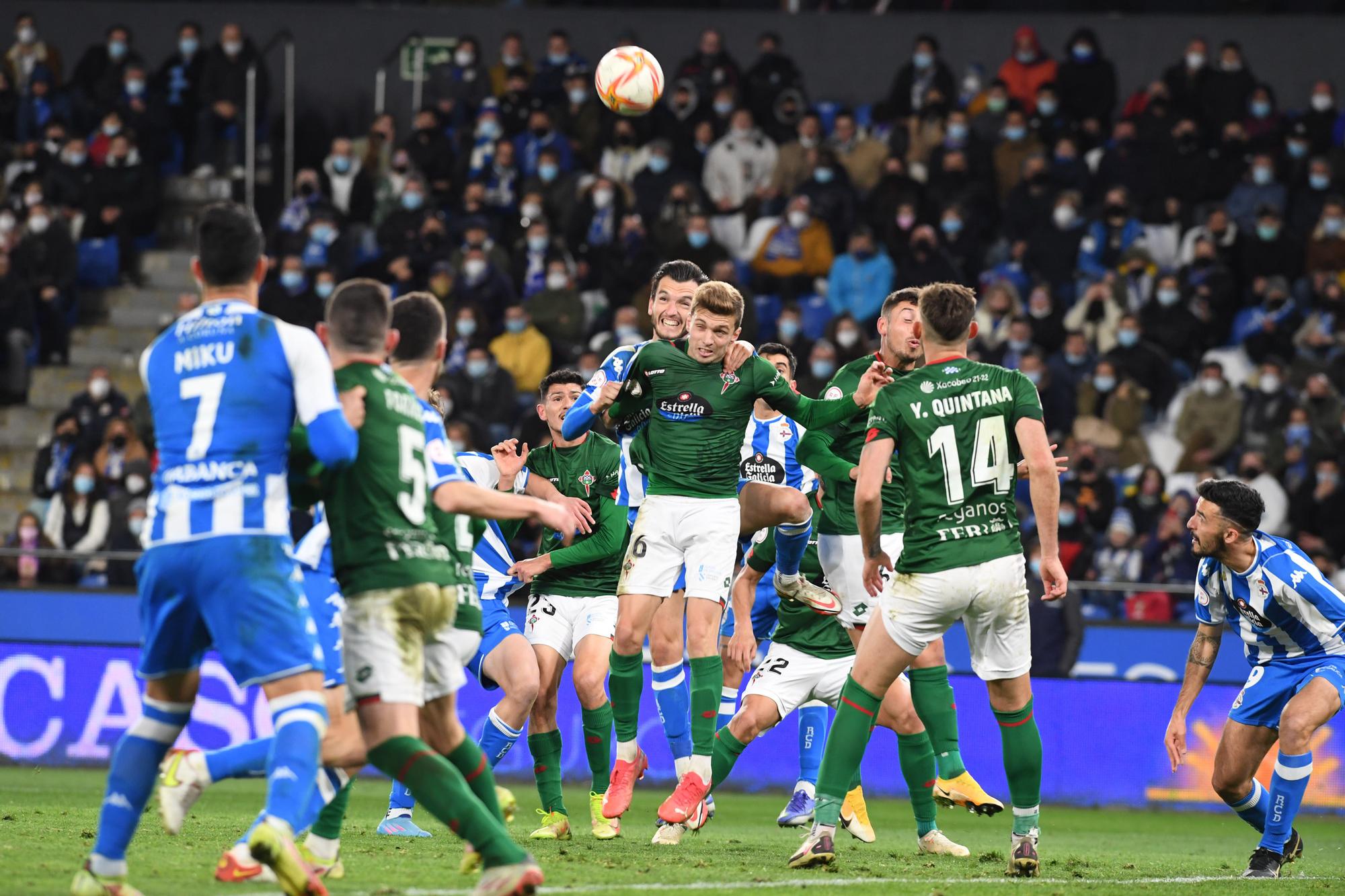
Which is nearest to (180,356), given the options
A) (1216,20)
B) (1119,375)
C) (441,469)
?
(441,469)

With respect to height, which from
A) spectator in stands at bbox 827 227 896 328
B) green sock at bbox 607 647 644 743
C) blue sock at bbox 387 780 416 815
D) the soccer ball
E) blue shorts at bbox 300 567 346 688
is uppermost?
the soccer ball

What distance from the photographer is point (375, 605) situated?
593cm

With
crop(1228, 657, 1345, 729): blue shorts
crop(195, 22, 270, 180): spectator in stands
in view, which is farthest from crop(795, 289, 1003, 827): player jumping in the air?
crop(195, 22, 270, 180): spectator in stands

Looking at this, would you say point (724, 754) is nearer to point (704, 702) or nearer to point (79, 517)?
point (704, 702)

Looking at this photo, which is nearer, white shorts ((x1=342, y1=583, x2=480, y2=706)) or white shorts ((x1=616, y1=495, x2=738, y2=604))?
white shorts ((x1=342, y1=583, x2=480, y2=706))

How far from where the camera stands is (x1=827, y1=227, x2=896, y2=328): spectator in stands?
19.2m

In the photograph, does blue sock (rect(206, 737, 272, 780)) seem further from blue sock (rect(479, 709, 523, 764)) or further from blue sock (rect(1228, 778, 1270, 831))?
blue sock (rect(1228, 778, 1270, 831))

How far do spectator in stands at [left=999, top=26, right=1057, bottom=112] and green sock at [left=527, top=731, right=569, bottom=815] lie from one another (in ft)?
47.1

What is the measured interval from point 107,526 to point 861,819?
1045 cm

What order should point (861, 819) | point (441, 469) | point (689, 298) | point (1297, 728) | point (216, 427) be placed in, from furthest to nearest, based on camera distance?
point (861, 819) → point (689, 298) → point (1297, 728) → point (441, 469) → point (216, 427)

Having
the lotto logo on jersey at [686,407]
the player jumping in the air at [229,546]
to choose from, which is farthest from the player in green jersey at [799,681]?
the player jumping in the air at [229,546]

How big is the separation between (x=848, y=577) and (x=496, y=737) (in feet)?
7.56

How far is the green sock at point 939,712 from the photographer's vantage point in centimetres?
903

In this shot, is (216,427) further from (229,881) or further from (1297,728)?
(1297,728)
